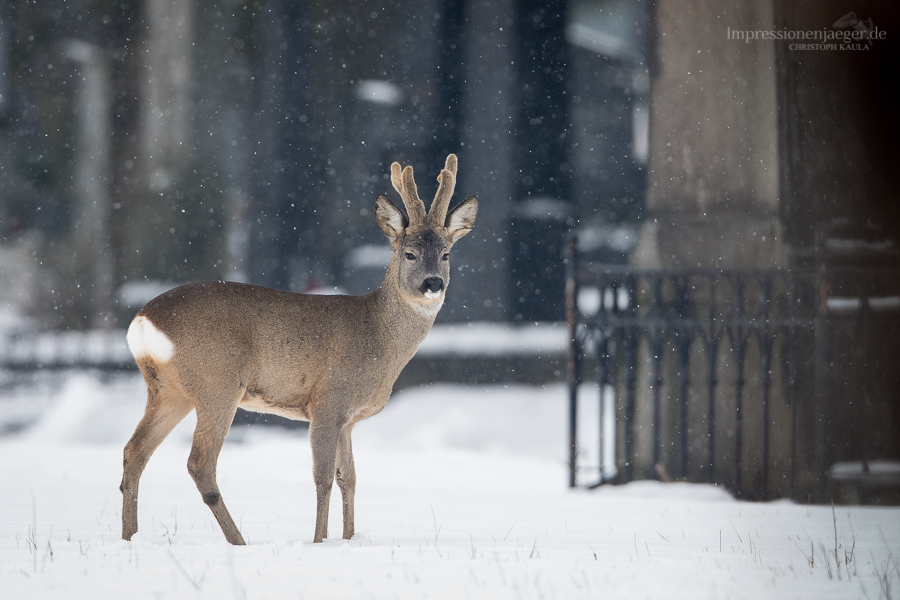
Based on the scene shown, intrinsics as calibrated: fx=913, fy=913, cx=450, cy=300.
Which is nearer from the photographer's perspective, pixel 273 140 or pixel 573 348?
pixel 573 348

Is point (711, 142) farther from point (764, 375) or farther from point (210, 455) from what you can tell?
point (210, 455)

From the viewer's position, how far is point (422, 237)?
486cm

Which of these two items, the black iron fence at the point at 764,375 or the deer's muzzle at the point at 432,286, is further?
the black iron fence at the point at 764,375

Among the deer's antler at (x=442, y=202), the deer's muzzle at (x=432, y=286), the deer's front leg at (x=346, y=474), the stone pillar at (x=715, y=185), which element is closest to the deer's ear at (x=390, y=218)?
the deer's antler at (x=442, y=202)

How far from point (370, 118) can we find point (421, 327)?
756 cm

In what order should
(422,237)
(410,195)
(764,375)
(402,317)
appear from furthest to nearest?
(764,375), (410,195), (402,317), (422,237)

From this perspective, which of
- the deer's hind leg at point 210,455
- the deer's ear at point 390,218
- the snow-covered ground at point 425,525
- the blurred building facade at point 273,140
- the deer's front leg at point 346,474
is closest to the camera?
the snow-covered ground at point 425,525

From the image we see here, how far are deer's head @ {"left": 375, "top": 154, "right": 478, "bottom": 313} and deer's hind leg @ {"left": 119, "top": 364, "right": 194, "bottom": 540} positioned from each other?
1.31 metres

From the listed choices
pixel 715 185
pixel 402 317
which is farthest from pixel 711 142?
pixel 402 317

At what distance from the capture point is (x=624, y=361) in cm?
738

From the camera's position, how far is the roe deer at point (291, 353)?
447 cm

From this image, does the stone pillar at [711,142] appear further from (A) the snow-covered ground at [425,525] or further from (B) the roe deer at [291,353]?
(B) the roe deer at [291,353]

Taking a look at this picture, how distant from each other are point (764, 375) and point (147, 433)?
14.4 feet

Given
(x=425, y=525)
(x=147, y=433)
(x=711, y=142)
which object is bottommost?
(x=425, y=525)
